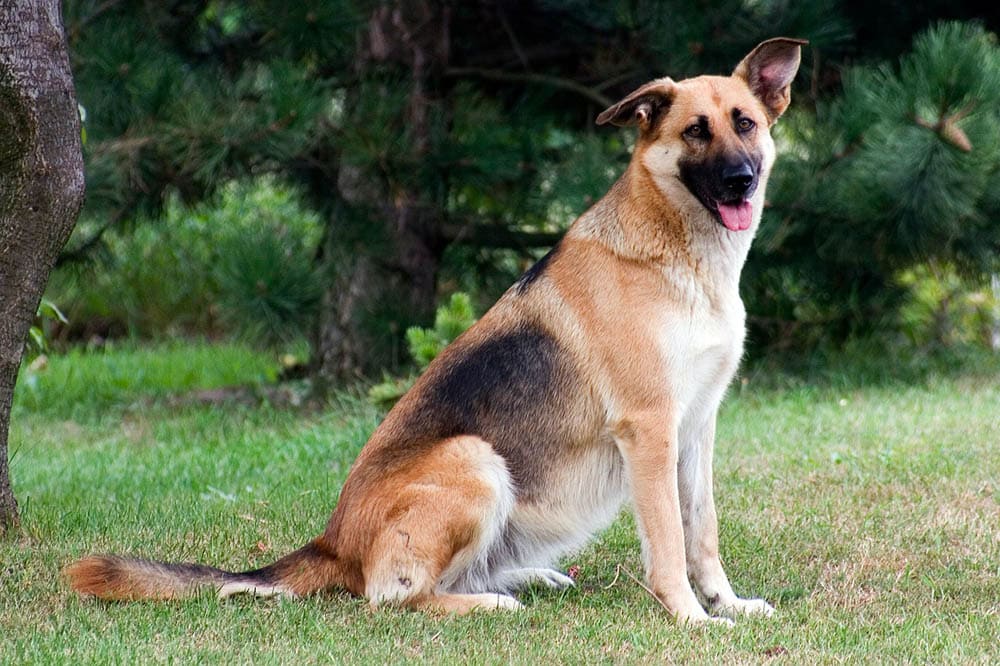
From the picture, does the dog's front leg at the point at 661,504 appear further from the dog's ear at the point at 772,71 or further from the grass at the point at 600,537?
the dog's ear at the point at 772,71

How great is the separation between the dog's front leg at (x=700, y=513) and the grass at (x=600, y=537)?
19cm

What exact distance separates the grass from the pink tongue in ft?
4.09

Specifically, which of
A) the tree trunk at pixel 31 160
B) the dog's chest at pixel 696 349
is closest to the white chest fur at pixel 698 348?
the dog's chest at pixel 696 349

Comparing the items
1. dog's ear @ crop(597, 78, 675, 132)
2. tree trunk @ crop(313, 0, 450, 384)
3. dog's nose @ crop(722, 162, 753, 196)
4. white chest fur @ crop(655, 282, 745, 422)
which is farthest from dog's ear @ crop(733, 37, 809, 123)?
tree trunk @ crop(313, 0, 450, 384)

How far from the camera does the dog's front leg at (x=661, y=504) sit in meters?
3.84

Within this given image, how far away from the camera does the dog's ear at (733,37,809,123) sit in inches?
163

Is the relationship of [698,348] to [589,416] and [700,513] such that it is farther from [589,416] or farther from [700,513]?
[700,513]

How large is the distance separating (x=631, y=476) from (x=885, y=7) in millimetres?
5682

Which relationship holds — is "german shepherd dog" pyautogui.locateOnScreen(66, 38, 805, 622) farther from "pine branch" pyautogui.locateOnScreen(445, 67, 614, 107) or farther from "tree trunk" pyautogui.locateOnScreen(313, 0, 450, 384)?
"pine branch" pyautogui.locateOnScreen(445, 67, 614, 107)

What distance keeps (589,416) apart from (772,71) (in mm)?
1358

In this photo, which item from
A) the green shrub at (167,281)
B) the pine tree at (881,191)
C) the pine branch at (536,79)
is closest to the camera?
the pine tree at (881,191)

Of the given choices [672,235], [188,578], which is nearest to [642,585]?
[672,235]

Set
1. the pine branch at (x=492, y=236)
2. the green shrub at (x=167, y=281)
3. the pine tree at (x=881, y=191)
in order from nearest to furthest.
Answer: the pine tree at (x=881, y=191) → the pine branch at (x=492, y=236) → the green shrub at (x=167, y=281)

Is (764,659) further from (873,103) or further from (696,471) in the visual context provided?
(873,103)
